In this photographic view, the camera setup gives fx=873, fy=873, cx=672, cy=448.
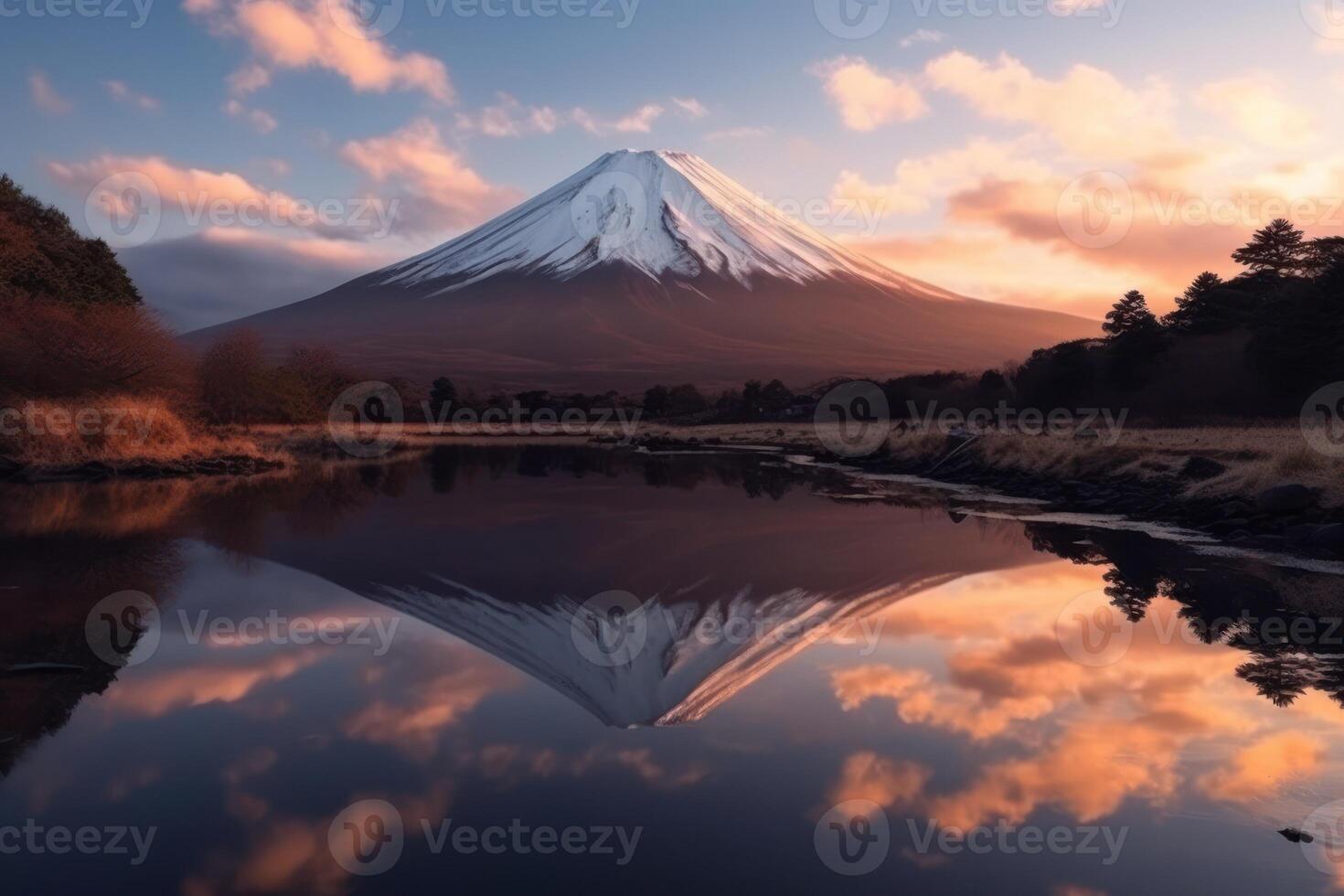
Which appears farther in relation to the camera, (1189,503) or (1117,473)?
(1117,473)

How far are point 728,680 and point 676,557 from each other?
5358 mm

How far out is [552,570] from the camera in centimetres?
1048

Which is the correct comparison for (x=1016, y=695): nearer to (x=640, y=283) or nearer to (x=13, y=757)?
(x=13, y=757)
